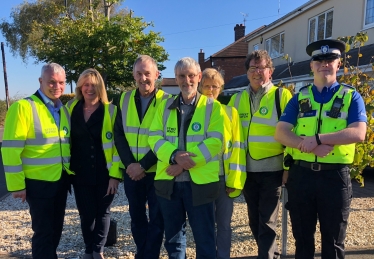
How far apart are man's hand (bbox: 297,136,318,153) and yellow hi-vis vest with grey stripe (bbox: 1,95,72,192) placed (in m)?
2.36

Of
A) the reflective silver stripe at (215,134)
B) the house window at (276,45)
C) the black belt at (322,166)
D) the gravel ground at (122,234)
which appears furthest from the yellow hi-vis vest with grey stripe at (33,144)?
the house window at (276,45)

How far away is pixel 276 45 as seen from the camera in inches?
701

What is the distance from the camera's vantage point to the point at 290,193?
2834 mm

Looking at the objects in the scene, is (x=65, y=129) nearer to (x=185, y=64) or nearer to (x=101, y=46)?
(x=185, y=64)

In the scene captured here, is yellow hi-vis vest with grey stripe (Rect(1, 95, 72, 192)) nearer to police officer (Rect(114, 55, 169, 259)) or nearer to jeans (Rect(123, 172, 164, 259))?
police officer (Rect(114, 55, 169, 259))

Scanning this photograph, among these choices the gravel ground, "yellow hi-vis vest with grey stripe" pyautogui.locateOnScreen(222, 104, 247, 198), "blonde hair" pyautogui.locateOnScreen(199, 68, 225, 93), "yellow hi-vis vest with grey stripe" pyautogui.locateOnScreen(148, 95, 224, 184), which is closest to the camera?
"yellow hi-vis vest with grey stripe" pyautogui.locateOnScreen(148, 95, 224, 184)

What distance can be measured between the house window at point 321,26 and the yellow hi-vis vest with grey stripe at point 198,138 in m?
12.0

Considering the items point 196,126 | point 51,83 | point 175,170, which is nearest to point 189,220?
point 175,170

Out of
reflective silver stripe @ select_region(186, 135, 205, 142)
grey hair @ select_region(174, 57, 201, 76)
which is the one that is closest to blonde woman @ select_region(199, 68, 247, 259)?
reflective silver stripe @ select_region(186, 135, 205, 142)

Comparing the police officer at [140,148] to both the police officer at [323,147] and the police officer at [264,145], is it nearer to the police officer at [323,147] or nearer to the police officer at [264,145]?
the police officer at [264,145]

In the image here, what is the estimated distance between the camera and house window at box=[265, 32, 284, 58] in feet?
56.1

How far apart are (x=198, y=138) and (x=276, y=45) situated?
16.7 metres

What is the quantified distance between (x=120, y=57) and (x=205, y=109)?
12527 millimetres

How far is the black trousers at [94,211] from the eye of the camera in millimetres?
3396
